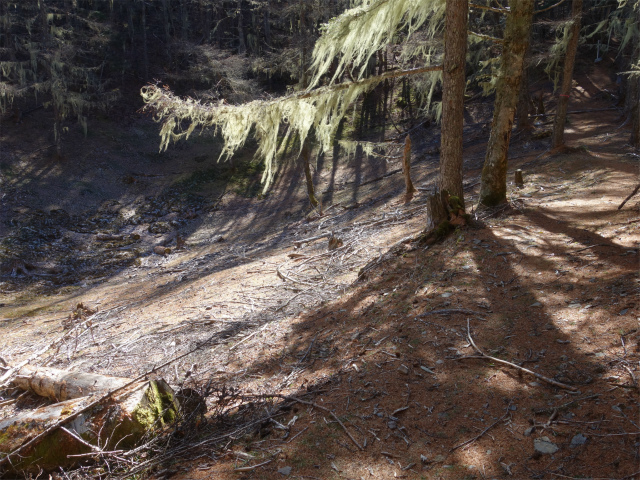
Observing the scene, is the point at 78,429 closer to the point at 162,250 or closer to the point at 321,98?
the point at 321,98

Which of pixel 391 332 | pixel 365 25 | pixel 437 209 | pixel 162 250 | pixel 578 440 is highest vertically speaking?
pixel 365 25

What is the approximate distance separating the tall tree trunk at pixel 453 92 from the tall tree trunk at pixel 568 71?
762cm

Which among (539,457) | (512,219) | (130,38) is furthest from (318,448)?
(130,38)

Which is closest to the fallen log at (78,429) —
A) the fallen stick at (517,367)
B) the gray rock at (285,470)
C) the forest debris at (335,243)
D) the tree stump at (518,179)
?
the gray rock at (285,470)

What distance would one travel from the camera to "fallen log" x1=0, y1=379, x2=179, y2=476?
3.71 metres

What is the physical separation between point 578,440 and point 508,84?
6.61 m

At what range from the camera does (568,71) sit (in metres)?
13.0

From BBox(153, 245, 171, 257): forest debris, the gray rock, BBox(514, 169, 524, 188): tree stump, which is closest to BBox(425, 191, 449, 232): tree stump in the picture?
BBox(514, 169, 524, 188): tree stump

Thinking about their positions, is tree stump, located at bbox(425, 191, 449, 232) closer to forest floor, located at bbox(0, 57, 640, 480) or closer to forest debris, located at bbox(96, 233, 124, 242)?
forest floor, located at bbox(0, 57, 640, 480)

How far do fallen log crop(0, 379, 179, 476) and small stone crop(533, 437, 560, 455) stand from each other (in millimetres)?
3159

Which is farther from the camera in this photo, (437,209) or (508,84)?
(508,84)

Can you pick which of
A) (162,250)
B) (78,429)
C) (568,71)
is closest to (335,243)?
(78,429)

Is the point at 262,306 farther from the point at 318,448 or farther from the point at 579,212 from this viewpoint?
the point at 579,212

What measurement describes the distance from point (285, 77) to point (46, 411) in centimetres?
3212
